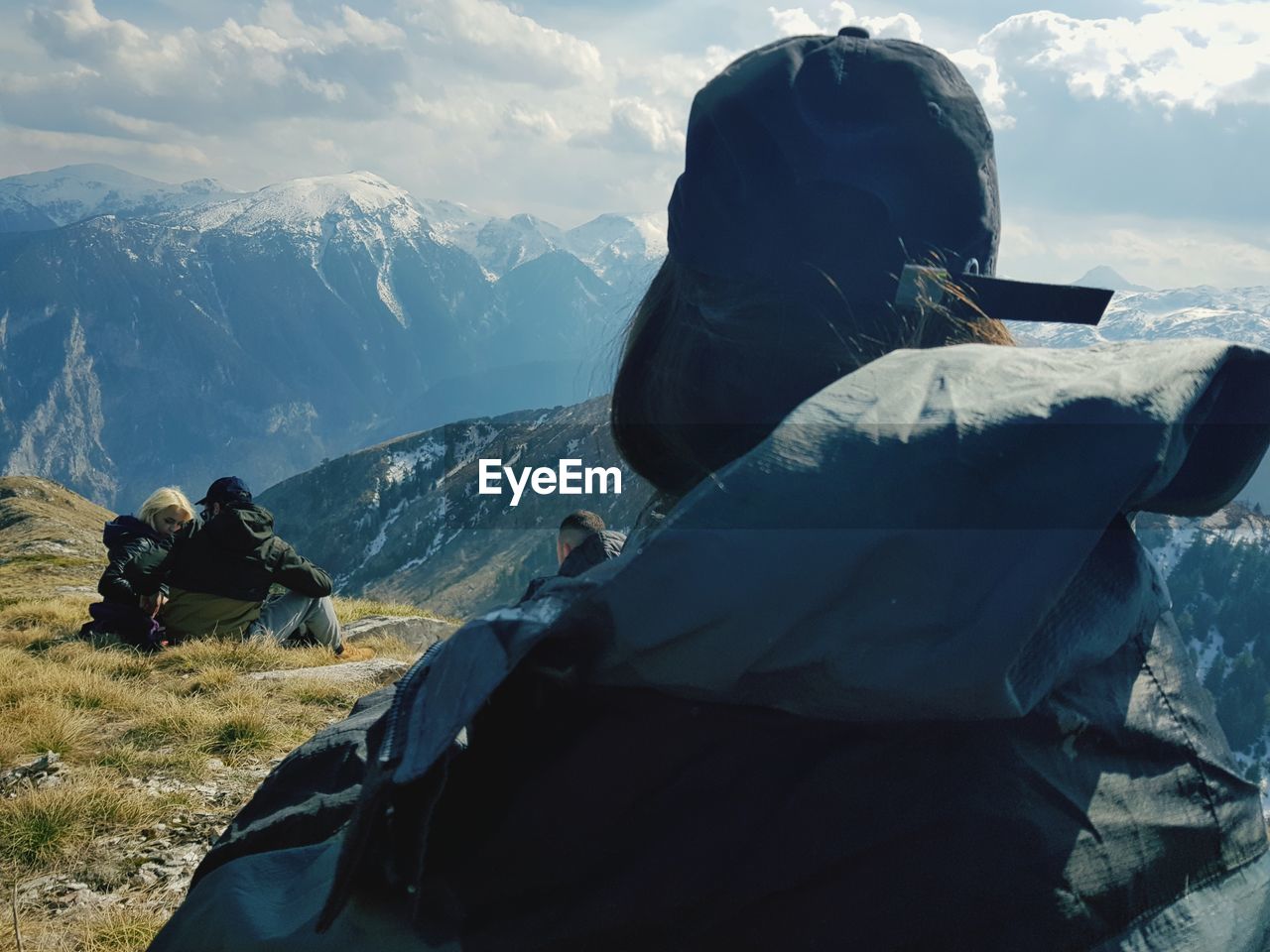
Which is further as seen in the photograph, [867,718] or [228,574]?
[228,574]

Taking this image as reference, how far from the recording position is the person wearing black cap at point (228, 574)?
397 inches

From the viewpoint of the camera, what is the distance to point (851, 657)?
1338mm

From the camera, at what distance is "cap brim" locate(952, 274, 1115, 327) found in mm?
1903

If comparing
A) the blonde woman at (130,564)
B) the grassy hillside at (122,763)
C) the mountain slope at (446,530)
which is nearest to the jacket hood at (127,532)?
the blonde woman at (130,564)

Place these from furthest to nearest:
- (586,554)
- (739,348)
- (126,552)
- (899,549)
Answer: (126,552)
(586,554)
(739,348)
(899,549)

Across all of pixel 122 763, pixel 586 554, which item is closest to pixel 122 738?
pixel 122 763

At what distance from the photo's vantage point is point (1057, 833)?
151 cm

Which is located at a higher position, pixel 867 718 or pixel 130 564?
pixel 867 718

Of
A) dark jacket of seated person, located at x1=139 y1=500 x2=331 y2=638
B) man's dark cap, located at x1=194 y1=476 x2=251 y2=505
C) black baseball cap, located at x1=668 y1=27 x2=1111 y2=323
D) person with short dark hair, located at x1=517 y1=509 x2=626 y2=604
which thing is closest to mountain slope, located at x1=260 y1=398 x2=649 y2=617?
man's dark cap, located at x1=194 y1=476 x2=251 y2=505

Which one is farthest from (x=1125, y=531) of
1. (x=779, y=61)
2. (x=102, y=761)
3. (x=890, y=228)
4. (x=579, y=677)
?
(x=102, y=761)

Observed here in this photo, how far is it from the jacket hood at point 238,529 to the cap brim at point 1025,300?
361 inches

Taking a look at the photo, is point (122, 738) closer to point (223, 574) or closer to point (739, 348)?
point (223, 574)

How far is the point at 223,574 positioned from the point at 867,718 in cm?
1011

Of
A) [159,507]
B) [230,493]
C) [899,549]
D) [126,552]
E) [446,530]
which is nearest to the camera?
[899,549]
